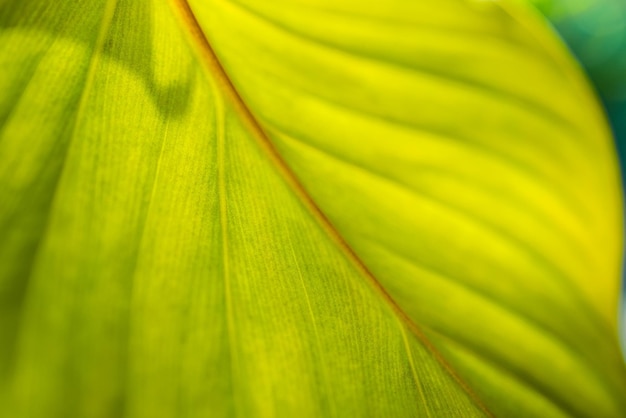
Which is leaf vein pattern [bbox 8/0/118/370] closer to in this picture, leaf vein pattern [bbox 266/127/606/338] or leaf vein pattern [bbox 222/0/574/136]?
leaf vein pattern [bbox 222/0/574/136]

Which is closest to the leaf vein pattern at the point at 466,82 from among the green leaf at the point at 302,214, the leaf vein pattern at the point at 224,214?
the green leaf at the point at 302,214

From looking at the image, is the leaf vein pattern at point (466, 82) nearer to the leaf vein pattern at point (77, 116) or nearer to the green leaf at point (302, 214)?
the green leaf at point (302, 214)

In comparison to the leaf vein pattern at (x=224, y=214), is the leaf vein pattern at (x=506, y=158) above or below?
above

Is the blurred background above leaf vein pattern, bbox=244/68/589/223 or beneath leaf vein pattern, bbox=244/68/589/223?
above

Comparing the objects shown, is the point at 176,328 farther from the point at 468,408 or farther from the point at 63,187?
the point at 468,408

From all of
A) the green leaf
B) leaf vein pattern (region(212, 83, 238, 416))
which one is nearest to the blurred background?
the green leaf

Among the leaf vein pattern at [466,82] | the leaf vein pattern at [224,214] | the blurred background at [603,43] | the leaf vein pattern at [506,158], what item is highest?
the blurred background at [603,43]

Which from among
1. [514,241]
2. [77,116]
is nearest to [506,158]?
[514,241]

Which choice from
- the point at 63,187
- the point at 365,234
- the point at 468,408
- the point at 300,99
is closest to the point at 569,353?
the point at 468,408
